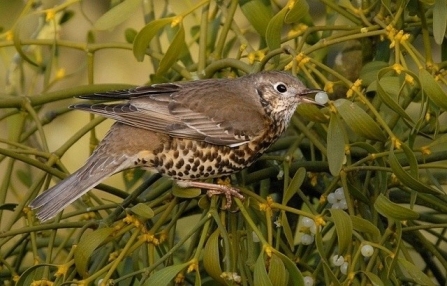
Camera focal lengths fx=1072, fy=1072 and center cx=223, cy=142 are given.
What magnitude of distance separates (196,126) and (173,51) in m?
0.40

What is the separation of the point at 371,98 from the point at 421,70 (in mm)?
695

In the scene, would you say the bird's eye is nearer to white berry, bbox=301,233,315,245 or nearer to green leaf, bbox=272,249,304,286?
white berry, bbox=301,233,315,245

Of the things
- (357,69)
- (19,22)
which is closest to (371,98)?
(357,69)

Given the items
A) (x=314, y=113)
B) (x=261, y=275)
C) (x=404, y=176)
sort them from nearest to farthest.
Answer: (x=261, y=275)
(x=404, y=176)
(x=314, y=113)

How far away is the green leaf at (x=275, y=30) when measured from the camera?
109 inches

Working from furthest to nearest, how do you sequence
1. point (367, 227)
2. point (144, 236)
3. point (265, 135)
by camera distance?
point (265, 135), point (144, 236), point (367, 227)

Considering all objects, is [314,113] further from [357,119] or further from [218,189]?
[218,189]

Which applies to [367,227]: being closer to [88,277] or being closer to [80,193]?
[88,277]

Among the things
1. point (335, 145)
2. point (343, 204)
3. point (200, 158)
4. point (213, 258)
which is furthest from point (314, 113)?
point (200, 158)

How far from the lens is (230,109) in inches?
132

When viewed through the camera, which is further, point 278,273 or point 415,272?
point 415,272

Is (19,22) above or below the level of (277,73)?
above

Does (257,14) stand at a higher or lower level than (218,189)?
higher

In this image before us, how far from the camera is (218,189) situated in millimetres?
2996
